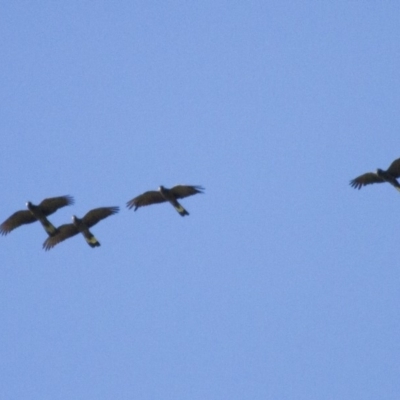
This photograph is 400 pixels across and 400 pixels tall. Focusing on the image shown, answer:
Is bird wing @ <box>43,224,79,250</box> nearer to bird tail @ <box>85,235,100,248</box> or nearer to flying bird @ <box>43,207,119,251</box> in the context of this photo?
flying bird @ <box>43,207,119,251</box>

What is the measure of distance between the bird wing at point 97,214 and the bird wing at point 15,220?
65.3 inches

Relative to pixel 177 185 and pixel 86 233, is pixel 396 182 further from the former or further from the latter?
pixel 86 233

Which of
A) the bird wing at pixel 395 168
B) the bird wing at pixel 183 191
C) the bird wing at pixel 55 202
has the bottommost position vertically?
the bird wing at pixel 395 168

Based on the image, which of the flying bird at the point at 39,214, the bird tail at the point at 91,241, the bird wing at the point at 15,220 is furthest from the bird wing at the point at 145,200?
the bird wing at the point at 15,220

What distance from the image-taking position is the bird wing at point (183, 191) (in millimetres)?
46156

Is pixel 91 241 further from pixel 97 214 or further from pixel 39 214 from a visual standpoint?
pixel 39 214

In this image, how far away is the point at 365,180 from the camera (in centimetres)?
4775

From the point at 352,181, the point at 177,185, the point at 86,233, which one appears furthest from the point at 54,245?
the point at 352,181

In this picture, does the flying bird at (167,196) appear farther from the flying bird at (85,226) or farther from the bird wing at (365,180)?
the bird wing at (365,180)

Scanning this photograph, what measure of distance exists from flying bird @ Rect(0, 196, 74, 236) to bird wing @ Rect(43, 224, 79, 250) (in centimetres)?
41

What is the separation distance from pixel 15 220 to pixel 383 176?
37.9 feet

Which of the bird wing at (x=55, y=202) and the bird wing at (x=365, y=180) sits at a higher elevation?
the bird wing at (x=55, y=202)

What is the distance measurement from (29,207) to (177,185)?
4632mm

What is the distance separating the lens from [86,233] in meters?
47.1
